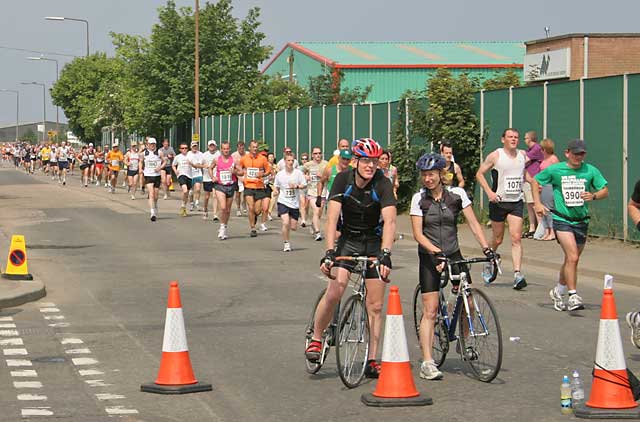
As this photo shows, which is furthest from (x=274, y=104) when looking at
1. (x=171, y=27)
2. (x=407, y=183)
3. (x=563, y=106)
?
(x=563, y=106)

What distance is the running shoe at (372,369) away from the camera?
9.23 m

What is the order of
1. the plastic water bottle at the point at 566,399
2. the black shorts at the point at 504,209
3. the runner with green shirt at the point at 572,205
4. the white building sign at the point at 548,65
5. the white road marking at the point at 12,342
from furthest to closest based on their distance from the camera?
1. the white building sign at the point at 548,65
2. the black shorts at the point at 504,209
3. the runner with green shirt at the point at 572,205
4. the white road marking at the point at 12,342
5. the plastic water bottle at the point at 566,399

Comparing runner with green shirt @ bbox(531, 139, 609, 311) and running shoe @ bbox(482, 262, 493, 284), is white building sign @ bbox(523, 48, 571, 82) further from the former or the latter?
runner with green shirt @ bbox(531, 139, 609, 311)

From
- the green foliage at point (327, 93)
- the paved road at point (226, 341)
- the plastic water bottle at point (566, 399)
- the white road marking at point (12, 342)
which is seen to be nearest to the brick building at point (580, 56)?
the paved road at point (226, 341)

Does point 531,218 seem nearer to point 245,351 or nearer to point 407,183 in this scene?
point 407,183

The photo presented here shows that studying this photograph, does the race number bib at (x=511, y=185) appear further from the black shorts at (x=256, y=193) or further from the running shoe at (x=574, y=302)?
the black shorts at (x=256, y=193)

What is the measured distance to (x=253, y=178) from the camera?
23.2 m

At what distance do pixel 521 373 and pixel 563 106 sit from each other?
14.4 metres

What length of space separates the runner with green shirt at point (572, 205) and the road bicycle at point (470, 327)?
11.8 feet

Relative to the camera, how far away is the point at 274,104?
5803cm

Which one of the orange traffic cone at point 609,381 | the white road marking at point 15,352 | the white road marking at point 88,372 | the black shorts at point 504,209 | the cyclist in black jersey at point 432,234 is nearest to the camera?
the orange traffic cone at point 609,381

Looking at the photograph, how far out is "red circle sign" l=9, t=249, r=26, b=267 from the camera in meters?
15.2

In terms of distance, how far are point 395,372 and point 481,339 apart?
1079mm

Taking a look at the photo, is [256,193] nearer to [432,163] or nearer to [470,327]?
[432,163]
